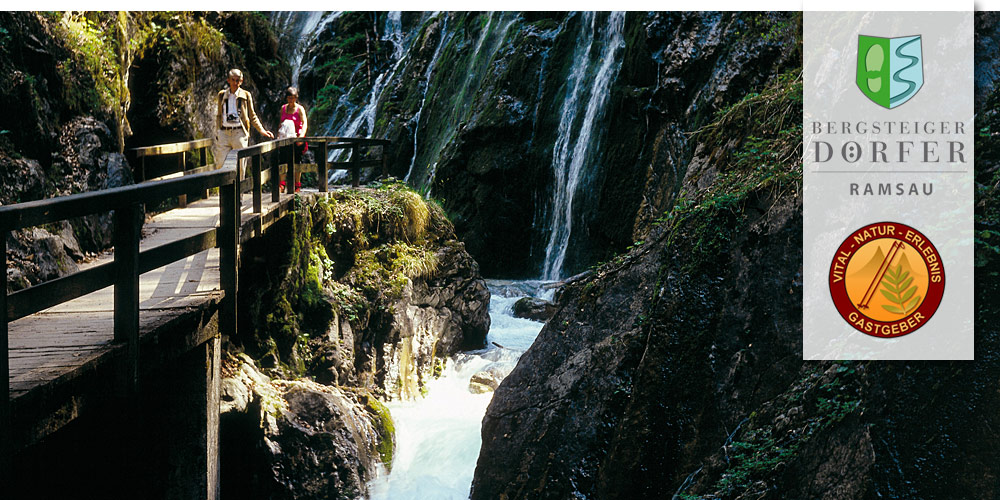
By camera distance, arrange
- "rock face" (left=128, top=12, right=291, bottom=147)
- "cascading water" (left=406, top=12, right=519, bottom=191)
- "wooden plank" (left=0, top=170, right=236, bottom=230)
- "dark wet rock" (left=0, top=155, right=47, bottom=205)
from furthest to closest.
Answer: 1. "cascading water" (left=406, top=12, right=519, bottom=191)
2. "rock face" (left=128, top=12, right=291, bottom=147)
3. "dark wet rock" (left=0, top=155, right=47, bottom=205)
4. "wooden plank" (left=0, top=170, right=236, bottom=230)

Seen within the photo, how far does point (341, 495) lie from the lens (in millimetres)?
7254

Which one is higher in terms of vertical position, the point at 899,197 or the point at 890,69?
the point at 890,69

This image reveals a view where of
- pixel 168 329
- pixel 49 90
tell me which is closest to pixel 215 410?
pixel 168 329

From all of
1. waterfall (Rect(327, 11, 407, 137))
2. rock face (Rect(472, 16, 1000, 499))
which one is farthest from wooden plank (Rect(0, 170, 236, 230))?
waterfall (Rect(327, 11, 407, 137))

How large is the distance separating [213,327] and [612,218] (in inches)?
363

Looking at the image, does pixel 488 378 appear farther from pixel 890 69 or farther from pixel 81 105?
pixel 890 69

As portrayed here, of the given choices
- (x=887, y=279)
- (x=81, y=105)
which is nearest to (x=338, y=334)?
(x=81, y=105)

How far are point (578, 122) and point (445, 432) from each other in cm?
752

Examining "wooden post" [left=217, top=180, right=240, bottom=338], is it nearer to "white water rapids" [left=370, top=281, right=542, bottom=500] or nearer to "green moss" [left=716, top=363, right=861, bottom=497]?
"white water rapids" [left=370, top=281, right=542, bottom=500]

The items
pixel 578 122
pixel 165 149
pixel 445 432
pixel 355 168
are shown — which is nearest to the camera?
pixel 165 149

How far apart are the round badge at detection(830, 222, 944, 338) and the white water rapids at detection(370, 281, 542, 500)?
14.0ft

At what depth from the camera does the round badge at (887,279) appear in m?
4.56

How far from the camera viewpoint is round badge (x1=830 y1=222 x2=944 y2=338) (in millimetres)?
4562

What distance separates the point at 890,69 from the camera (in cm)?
541
